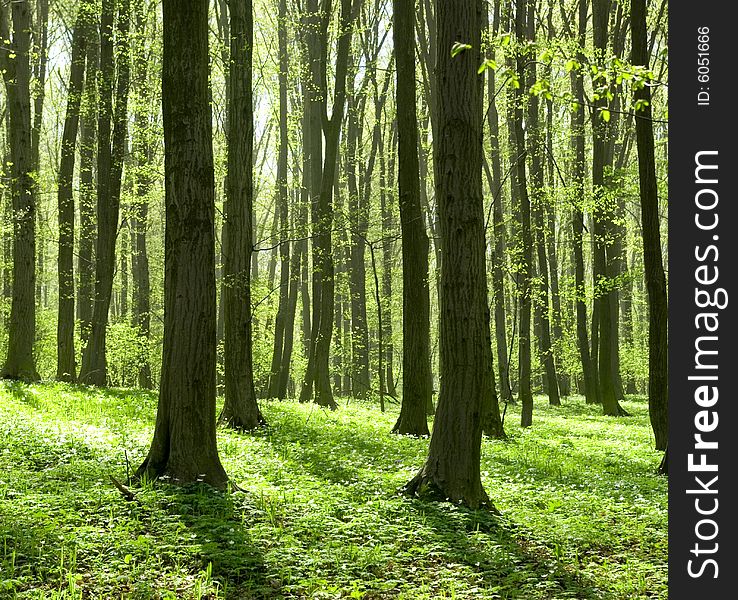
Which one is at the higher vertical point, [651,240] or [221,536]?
[651,240]

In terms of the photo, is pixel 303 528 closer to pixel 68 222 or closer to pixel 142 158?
pixel 142 158

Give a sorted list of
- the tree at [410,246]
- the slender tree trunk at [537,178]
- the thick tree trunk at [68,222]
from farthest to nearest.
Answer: the slender tree trunk at [537,178] < the thick tree trunk at [68,222] < the tree at [410,246]

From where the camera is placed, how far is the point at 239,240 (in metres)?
11.8

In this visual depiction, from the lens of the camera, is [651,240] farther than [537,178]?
No

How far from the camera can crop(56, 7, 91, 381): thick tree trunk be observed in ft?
54.3

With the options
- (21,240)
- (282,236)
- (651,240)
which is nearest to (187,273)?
(651,240)

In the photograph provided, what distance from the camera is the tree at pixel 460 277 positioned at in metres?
7.14

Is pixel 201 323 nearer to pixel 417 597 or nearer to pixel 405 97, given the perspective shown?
pixel 417 597

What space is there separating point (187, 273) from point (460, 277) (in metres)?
2.87

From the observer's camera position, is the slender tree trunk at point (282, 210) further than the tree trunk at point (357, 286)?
No

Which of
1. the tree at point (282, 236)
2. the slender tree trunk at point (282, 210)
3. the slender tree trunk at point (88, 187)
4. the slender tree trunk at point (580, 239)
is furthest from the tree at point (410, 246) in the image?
the slender tree trunk at point (282, 210)

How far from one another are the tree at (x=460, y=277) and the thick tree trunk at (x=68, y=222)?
12.0 meters

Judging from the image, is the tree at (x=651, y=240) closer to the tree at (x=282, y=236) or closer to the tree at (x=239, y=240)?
the tree at (x=239, y=240)

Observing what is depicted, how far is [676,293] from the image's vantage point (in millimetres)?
4219
